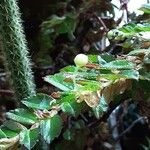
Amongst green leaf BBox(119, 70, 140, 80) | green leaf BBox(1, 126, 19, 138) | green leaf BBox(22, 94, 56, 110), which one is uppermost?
green leaf BBox(119, 70, 140, 80)

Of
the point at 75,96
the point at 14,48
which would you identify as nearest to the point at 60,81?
the point at 75,96

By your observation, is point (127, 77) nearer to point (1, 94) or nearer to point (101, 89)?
point (101, 89)

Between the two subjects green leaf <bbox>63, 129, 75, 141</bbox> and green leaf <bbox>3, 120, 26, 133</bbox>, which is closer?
green leaf <bbox>3, 120, 26, 133</bbox>

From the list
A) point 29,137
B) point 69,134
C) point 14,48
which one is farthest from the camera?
point 69,134

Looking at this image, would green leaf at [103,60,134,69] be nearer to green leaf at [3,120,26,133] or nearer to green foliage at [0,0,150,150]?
green foliage at [0,0,150,150]

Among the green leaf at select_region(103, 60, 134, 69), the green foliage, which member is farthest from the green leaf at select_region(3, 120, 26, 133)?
the green leaf at select_region(103, 60, 134, 69)

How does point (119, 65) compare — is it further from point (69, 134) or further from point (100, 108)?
point (69, 134)

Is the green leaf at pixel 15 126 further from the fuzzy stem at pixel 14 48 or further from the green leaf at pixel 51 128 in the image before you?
the fuzzy stem at pixel 14 48
